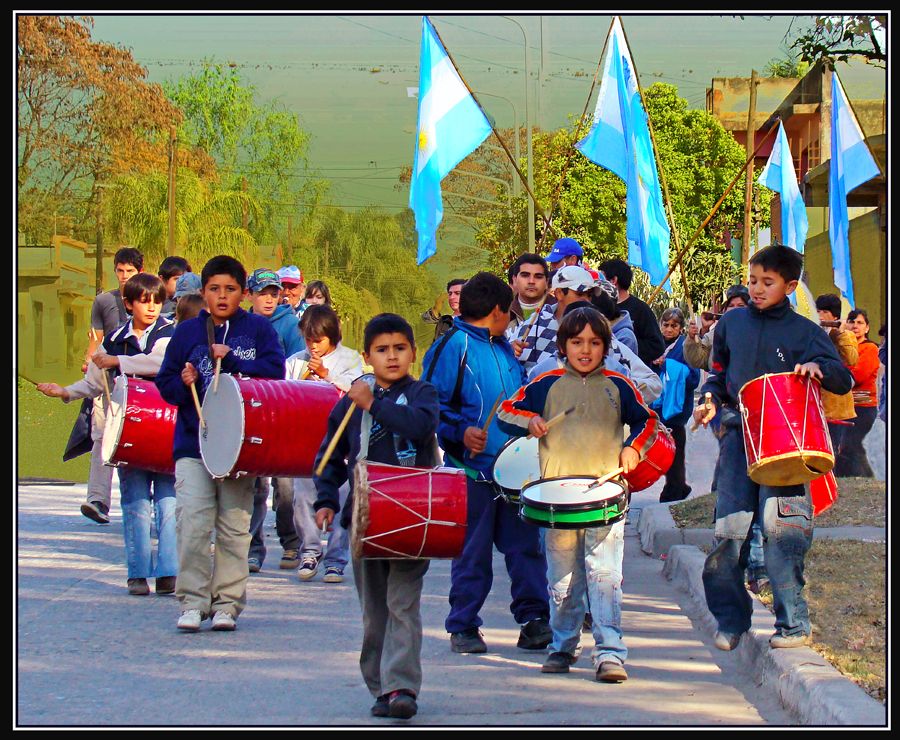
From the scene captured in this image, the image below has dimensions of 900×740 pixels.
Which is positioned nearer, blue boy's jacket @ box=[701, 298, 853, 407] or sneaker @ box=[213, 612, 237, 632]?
blue boy's jacket @ box=[701, 298, 853, 407]

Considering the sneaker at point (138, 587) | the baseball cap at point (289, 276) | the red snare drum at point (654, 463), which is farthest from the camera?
the baseball cap at point (289, 276)

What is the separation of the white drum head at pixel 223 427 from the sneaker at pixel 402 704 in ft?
6.92

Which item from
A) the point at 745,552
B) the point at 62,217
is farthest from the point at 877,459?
the point at 62,217

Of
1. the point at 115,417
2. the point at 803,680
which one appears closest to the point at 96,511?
the point at 115,417

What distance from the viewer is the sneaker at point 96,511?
11.4 m

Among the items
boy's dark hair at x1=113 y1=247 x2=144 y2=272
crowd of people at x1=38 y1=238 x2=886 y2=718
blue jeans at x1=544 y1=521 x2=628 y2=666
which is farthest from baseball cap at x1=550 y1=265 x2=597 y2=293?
boy's dark hair at x1=113 y1=247 x2=144 y2=272

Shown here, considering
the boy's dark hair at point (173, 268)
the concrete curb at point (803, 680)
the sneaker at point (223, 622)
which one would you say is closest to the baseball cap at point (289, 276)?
the boy's dark hair at point (173, 268)

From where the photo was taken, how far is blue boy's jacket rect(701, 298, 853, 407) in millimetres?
7125

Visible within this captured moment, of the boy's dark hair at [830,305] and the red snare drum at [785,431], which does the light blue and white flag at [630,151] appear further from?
the red snare drum at [785,431]

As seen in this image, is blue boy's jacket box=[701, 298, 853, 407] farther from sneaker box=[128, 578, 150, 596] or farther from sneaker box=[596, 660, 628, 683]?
sneaker box=[128, 578, 150, 596]

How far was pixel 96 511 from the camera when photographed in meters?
11.4

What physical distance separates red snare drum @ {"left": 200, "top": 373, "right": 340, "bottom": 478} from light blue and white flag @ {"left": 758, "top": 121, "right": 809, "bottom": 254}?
445 inches

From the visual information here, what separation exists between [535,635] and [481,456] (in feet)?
3.04

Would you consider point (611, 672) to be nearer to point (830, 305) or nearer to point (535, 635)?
point (535, 635)
